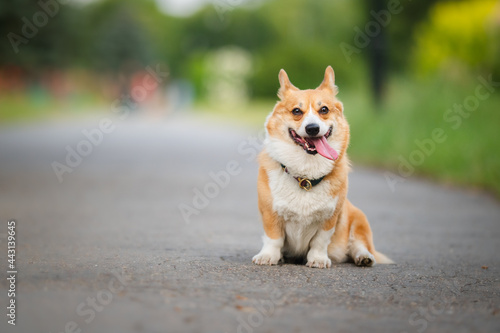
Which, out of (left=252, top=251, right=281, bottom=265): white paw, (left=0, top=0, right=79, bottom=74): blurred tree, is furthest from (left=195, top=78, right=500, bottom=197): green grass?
(left=0, top=0, right=79, bottom=74): blurred tree

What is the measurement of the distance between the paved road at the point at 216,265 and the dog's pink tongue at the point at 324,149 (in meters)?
0.85

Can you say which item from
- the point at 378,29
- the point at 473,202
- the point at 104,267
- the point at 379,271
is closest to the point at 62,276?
the point at 104,267

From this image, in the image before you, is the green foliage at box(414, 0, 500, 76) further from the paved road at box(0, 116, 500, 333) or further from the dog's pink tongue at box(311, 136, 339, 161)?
the dog's pink tongue at box(311, 136, 339, 161)

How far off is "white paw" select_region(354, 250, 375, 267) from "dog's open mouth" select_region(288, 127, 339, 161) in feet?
2.75

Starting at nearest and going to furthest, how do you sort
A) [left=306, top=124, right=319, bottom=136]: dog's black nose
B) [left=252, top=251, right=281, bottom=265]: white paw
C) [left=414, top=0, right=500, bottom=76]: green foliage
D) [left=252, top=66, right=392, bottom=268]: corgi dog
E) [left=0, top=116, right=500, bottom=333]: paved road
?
[left=0, top=116, right=500, bottom=333]: paved road, [left=306, top=124, right=319, bottom=136]: dog's black nose, [left=252, top=66, right=392, bottom=268]: corgi dog, [left=252, top=251, right=281, bottom=265]: white paw, [left=414, top=0, right=500, bottom=76]: green foliage

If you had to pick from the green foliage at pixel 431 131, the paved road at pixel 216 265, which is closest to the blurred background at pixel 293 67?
the green foliage at pixel 431 131

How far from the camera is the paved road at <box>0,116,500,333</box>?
341 centimetres

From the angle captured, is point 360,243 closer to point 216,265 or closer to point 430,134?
point 216,265

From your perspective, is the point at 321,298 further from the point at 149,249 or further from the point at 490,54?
the point at 490,54

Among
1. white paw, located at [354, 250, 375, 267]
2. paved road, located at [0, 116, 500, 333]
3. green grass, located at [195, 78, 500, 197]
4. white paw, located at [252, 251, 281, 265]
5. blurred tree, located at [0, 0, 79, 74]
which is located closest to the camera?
paved road, located at [0, 116, 500, 333]

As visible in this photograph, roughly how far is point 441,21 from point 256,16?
55.2m

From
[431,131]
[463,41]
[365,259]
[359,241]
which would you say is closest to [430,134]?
[431,131]

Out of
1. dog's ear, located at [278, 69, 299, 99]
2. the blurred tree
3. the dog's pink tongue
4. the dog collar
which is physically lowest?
the blurred tree

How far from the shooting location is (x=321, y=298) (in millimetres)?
3875
